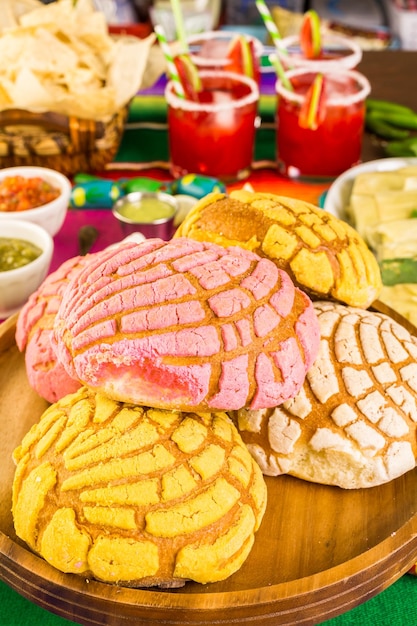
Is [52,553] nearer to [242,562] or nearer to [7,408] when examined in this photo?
[242,562]

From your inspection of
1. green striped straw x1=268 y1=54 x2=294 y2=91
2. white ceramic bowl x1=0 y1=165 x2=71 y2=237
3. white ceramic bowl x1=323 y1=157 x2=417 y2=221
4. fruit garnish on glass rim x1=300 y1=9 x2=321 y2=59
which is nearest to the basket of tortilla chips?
white ceramic bowl x1=0 y1=165 x2=71 y2=237

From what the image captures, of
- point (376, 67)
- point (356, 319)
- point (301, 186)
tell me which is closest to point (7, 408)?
point (356, 319)

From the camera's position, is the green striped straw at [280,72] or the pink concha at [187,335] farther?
the green striped straw at [280,72]

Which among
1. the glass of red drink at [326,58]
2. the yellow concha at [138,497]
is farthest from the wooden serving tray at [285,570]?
the glass of red drink at [326,58]

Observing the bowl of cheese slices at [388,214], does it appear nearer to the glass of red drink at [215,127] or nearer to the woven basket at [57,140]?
the glass of red drink at [215,127]

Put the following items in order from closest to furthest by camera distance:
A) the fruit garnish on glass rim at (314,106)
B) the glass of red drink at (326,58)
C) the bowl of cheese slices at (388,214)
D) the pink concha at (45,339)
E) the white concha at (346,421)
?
the white concha at (346,421)
the pink concha at (45,339)
the bowl of cheese slices at (388,214)
the fruit garnish on glass rim at (314,106)
the glass of red drink at (326,58)

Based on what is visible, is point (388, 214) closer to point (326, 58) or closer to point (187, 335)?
point (326, 58)

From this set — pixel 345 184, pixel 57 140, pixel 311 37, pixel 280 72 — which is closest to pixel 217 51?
pixel 311 37
